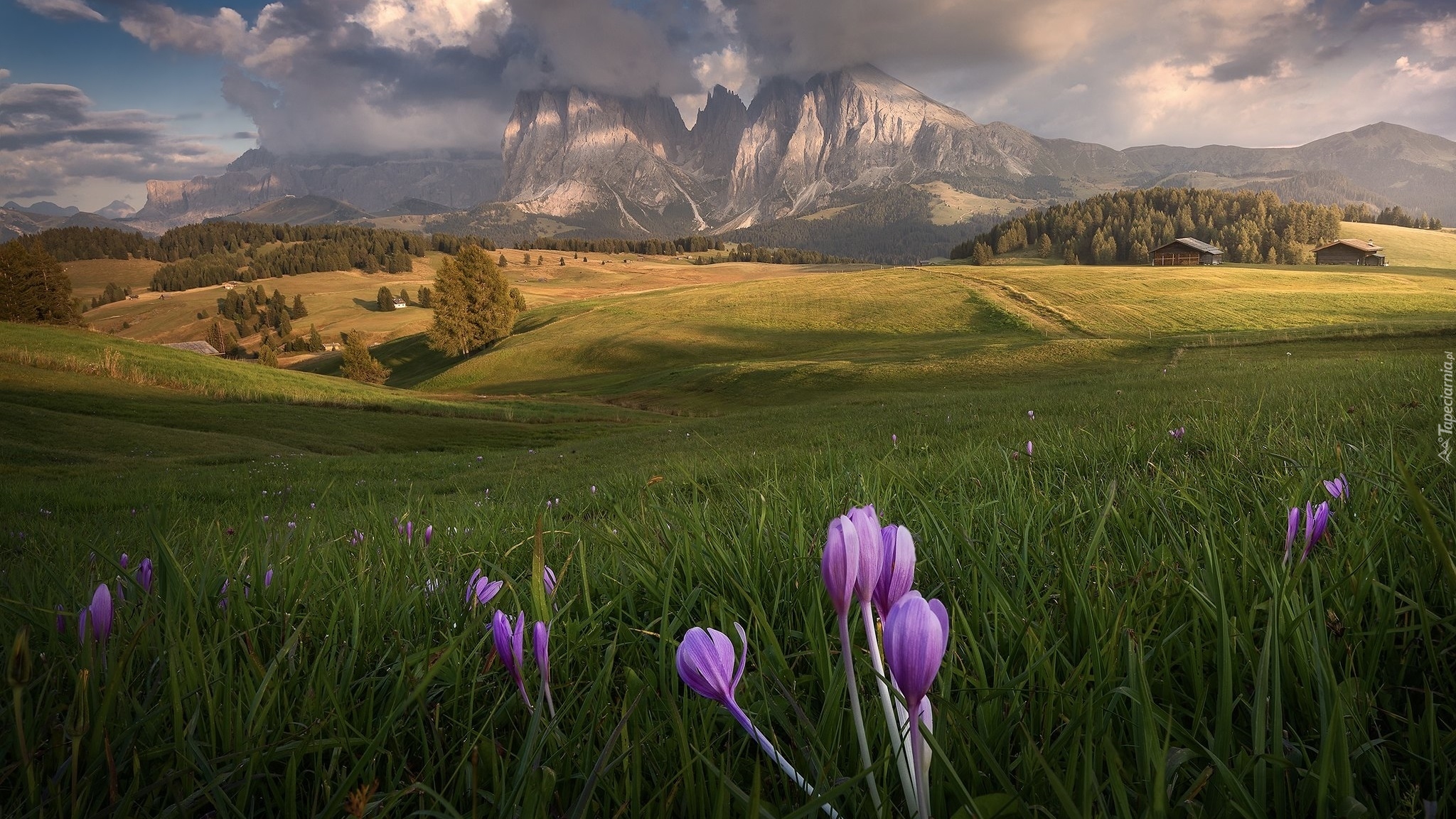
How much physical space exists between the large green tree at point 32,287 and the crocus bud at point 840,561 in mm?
109522

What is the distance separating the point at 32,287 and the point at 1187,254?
569ft

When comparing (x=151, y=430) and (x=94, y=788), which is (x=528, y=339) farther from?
(x=94, y=788)

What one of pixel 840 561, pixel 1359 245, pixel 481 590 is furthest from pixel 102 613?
pixel 1359 245

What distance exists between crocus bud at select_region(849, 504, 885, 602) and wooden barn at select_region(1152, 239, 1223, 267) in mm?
156327

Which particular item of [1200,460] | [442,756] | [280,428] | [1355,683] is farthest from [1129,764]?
[280,428]

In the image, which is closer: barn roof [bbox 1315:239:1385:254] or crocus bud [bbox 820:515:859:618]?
crocus bud [bbox 820:515:859:618]

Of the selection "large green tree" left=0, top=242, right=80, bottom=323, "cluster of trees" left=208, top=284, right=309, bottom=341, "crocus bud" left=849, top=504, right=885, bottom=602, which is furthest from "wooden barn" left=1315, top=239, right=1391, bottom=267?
"cluster of trees" left=208, top=284, right=309, bottom=341

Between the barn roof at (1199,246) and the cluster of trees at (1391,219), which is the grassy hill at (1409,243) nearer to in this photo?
A: the cluster of trees at (1391,219)

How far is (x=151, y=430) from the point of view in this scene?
1169 inches

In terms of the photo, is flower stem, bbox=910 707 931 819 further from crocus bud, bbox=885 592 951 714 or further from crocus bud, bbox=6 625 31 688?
crocus bud, bbox=6 625 31 688

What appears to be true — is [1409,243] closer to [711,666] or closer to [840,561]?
[840,561]

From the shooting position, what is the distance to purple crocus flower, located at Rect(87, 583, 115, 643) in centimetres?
138

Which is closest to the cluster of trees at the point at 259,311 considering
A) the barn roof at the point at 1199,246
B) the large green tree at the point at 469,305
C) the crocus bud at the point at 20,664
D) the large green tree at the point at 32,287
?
the large green tree at the point at 32,287

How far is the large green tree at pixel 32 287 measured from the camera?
3098 inches
